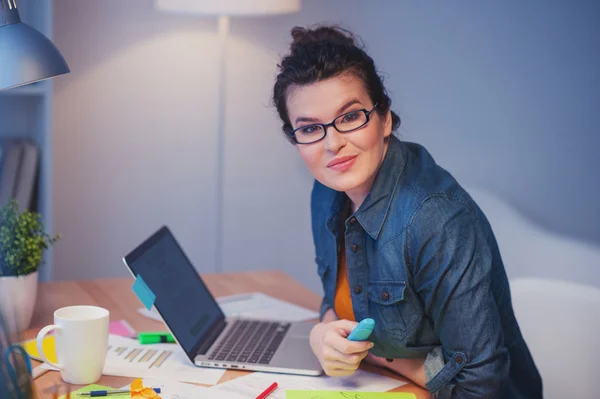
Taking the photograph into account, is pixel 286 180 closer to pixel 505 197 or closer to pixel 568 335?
pixel 505 197

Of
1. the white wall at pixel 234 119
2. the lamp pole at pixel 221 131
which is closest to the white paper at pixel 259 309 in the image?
the white wall at pixel 234 119

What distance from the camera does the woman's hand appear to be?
3.77 ft

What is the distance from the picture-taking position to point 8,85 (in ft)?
3.75

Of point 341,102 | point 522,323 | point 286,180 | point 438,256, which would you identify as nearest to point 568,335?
point 522,323

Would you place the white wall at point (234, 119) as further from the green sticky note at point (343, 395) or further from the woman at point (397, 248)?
the green sticky note at point (343, 395)

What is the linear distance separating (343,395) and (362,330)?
0.35ft

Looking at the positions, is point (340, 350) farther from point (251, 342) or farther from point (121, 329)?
A: point (121, 329)

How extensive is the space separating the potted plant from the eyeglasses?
0.58m

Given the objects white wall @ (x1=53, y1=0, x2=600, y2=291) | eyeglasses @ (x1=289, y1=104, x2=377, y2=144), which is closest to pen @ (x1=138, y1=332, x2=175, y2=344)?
eyeglasses @ (x1=289, y1=104, x2=377, y2=144)

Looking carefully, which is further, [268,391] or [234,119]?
[234,119]

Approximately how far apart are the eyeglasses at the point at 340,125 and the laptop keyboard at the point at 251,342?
1.28 ft

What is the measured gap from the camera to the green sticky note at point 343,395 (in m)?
1.11

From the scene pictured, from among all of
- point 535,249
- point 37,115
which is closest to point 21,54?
point 535,249

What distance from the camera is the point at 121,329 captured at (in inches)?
55.2
